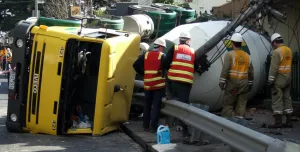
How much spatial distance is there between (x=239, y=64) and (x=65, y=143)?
306 centimetres

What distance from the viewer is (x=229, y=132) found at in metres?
6.16

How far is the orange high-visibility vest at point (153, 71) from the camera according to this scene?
29.5 feet

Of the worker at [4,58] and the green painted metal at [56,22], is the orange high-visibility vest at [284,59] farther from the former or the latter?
the worker at [4,58]

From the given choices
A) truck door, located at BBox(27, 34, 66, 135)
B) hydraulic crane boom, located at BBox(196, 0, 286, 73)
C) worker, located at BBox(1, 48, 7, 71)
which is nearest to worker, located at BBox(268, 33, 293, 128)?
hydraulic crane boom, located at BBox(196, 0, 286, 73)

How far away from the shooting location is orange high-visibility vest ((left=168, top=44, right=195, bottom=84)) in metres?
8.77

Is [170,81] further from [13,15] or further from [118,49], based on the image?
[13,15]

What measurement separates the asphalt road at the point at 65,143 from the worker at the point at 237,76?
1796mm

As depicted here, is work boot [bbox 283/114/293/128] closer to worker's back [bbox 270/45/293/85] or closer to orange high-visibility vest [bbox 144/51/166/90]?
worker's back [bbox 270/45/293/85]

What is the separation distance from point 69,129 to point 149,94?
143 centimetres

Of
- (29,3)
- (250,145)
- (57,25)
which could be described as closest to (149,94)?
(57,25)

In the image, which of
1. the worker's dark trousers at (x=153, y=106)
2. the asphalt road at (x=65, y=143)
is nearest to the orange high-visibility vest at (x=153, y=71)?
the worker's dark trousers at (x=153, y=106)

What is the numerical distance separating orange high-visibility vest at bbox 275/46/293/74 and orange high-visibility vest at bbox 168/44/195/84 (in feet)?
4.97

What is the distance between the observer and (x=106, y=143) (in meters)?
8.50

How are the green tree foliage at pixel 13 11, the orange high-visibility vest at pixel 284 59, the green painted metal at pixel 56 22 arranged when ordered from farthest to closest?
1. the green tree foliage at pixel 13 11
2. the green painted metal at pixel 56 22
3. the orange high-visibility vest at pixel 284 59
